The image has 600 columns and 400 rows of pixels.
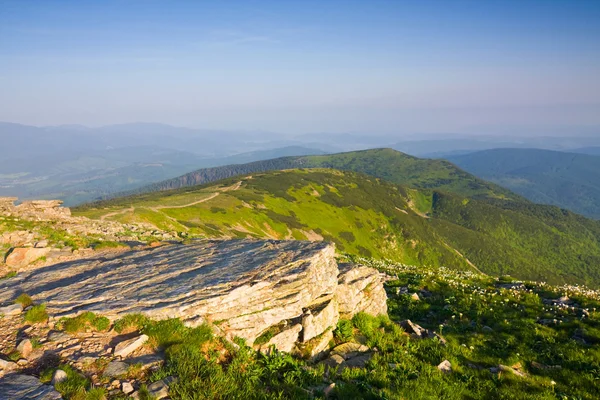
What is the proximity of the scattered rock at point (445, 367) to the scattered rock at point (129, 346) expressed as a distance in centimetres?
972

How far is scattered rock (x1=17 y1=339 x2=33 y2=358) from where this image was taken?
8867 millimetres

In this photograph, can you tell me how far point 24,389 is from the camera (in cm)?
746

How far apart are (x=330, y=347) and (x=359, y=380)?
9.42 ft

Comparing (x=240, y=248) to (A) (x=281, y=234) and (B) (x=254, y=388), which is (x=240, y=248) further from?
(A) (x=281, y=234)

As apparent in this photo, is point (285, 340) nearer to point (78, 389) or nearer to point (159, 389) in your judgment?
point (159, 389)

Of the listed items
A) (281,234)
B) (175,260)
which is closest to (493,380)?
(175,260)

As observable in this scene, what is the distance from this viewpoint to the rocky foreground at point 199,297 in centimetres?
963

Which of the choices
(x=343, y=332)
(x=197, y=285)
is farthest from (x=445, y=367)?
(x=197, y=285)

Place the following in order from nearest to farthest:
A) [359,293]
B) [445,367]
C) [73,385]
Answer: [73,385] → [445,367] → [359,293]

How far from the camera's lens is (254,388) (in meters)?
8.20

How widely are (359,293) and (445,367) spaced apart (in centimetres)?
532

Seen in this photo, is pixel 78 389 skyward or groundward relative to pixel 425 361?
skyward

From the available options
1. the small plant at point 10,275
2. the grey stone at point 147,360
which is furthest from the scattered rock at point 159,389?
the small plant at point 10,275

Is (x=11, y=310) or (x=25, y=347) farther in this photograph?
(x=11, y=310)
